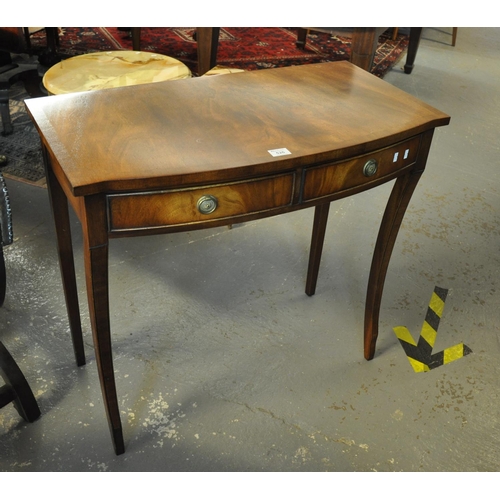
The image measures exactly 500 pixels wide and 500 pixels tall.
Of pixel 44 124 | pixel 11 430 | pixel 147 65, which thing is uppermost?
pixel 44 124

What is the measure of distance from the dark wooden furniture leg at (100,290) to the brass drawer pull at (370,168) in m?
0.61

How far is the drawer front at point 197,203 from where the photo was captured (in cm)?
110

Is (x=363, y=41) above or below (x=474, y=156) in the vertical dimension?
above

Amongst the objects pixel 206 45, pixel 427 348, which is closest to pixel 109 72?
pixel 206 45

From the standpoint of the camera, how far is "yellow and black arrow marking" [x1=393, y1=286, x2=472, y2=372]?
1869 mm

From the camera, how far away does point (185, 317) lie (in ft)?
6.50

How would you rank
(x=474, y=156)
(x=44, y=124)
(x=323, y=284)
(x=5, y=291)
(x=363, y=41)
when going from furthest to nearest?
(x=474, y=156)
(x=363, y=41)
(x=323, y=284)
(x=5, y=291)
(x=44, y=124)

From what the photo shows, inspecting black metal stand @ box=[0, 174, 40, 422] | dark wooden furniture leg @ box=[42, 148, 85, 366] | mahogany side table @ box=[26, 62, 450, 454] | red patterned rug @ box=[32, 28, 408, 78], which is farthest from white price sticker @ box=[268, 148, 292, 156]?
red patterned rug @ box=[32, 28, 408, 78]

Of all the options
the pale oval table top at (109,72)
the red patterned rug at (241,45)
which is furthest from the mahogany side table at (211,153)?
the red patterned rug at (241,45)

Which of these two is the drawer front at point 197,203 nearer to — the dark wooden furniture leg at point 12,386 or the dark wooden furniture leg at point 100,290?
the dark wooden furniture leg at point 100,290

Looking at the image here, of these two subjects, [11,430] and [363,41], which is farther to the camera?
[363,41]

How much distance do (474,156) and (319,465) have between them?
234 cm

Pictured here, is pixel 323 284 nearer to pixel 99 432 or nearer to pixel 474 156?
pixel 99 432

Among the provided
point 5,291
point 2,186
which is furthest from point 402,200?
point 5,291
